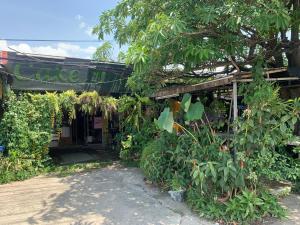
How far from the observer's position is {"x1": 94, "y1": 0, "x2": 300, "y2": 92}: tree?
13.4 feet

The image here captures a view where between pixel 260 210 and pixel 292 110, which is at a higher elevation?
pixel 292 110

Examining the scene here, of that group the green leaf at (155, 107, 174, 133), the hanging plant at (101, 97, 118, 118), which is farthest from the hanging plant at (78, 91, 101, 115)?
the green leaf at (155, 107, 174, 133)

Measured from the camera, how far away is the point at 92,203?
549 centimetres

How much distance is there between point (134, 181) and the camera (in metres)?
6.94

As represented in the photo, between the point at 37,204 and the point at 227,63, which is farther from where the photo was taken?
the point at 227,63

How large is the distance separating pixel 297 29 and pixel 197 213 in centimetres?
447

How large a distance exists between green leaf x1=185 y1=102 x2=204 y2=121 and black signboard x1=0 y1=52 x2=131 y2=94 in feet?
14.7

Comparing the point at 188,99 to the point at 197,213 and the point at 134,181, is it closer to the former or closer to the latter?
the point at 197,213

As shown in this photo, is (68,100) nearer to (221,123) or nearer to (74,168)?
(74,168)

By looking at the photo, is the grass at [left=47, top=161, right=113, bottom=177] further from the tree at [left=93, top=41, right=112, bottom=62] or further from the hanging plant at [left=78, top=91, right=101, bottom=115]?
the tree at [left=93, top=41, right=112, bottom=62]

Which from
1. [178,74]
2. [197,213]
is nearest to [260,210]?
[197,213]

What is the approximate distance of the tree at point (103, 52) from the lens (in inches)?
373

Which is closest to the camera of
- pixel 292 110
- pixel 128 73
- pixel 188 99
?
pixel 292 110

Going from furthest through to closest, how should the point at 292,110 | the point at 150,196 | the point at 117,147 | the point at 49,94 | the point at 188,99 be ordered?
the point at 117,147 < the point at 49,94 < the point at 150,196 < the point at 188,99 < the point at 292,110
